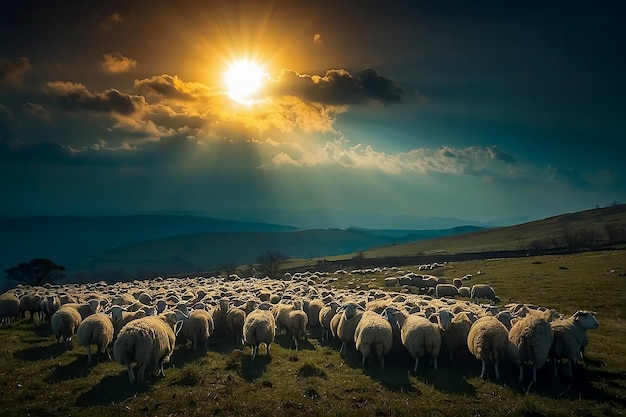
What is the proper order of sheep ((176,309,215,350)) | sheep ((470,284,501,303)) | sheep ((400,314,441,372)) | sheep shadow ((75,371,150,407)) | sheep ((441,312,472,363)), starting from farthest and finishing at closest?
sheep ((470,284,501,303)) < sheep ((176,309,215,350)) < sheep ((441,312,472,363)) < sheep ((400,314,441,372)) < sheep shadow ((75,371,150,407))

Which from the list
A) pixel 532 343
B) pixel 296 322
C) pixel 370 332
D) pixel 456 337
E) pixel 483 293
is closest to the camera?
pixel 532 343

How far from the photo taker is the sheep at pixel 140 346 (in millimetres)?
13078

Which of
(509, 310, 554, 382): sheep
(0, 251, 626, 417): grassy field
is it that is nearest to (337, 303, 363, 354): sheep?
(0, 251, 626, 417): grassy field

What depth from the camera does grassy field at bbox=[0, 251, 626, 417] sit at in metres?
11.2

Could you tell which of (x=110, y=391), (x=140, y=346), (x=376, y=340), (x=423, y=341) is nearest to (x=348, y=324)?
(x=376, y=340)

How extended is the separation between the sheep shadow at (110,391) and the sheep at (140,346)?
1.16 feet

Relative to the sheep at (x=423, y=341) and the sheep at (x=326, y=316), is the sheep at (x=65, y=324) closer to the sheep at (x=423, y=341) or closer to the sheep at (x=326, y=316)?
the sheep at (x=326, y=316)

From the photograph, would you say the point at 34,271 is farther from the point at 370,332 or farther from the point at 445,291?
the point at 370,332

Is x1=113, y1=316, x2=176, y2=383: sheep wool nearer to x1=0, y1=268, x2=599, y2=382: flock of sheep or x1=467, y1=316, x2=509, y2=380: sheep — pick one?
x1=0, y1=268, x2=599, y2=382: flock of sheep

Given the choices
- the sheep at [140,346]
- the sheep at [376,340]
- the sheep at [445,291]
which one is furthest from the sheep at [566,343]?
the sheep at [445,291]

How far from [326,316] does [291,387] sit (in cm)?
842

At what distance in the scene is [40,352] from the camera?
1772 cm

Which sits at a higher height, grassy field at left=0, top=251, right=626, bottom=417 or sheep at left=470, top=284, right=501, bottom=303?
grassy field at left=0, top=251, right=626, bottom=417

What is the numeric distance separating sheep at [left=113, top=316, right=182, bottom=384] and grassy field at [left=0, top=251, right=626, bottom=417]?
2.14 ft
